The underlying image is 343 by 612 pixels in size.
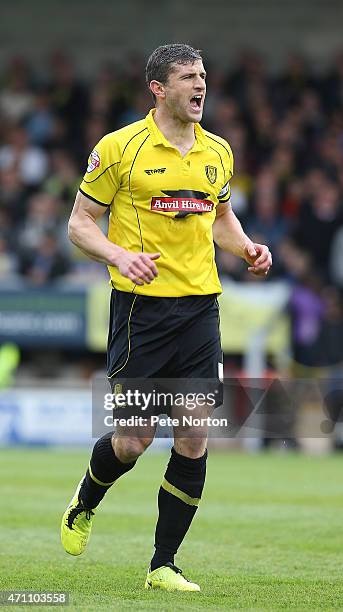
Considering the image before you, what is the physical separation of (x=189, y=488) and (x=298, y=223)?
11.0 m

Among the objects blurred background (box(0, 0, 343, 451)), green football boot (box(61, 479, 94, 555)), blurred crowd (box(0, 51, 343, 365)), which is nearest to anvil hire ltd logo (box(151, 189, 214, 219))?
green football boot (box(61, 479, 94, 555))

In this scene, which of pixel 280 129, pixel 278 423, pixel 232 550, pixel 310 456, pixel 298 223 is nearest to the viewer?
pixel 232 550

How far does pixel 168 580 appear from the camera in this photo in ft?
20.2

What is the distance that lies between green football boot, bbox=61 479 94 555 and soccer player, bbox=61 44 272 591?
38 cm

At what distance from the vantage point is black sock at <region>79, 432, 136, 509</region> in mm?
6410

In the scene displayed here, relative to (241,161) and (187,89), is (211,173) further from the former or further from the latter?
(241,161)

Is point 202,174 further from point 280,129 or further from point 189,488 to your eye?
point 280,129

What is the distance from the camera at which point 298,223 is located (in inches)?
670

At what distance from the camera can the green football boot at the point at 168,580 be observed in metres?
6.14

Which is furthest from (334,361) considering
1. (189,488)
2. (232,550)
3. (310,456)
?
(189,488)

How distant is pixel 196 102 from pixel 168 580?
229 centimetres

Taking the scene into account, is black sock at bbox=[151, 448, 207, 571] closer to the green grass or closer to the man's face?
the green grass

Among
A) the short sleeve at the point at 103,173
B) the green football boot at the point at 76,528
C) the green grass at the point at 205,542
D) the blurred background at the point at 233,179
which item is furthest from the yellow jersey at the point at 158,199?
the blurred background at the point at 233,179
